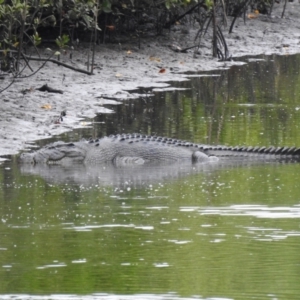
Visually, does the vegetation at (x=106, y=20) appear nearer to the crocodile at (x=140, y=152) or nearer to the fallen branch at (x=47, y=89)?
the fallen branch at (x=47, y=89)

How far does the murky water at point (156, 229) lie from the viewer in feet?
18.5

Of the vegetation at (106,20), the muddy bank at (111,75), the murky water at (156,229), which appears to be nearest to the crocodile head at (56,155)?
the murky water at (156,229)

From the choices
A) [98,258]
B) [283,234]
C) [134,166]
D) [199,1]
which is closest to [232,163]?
[134,166]

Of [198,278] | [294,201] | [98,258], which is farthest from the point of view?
[294,201]

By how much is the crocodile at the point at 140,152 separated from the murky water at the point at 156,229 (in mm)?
222

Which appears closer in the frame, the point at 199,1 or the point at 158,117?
the point at 158,117

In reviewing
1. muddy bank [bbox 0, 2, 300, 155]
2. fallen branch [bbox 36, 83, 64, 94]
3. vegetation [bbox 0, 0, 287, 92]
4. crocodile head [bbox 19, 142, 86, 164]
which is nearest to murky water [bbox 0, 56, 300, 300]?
crocodile head [bbox 19, 142, 86, 164]

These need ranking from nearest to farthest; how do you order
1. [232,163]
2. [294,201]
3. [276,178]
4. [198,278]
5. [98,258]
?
[198,278] → [98,258] → [294,201] → [276,178] → [232,163]

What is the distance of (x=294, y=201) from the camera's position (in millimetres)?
8008

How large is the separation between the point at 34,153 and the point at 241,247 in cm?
445

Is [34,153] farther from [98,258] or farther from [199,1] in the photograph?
[199,1]

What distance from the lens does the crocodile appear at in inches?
420

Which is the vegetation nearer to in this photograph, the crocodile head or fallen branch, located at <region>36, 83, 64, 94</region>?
fallen branch, located at <region>36, 83, 64, 94</region>

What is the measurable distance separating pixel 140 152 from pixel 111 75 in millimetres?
6423
